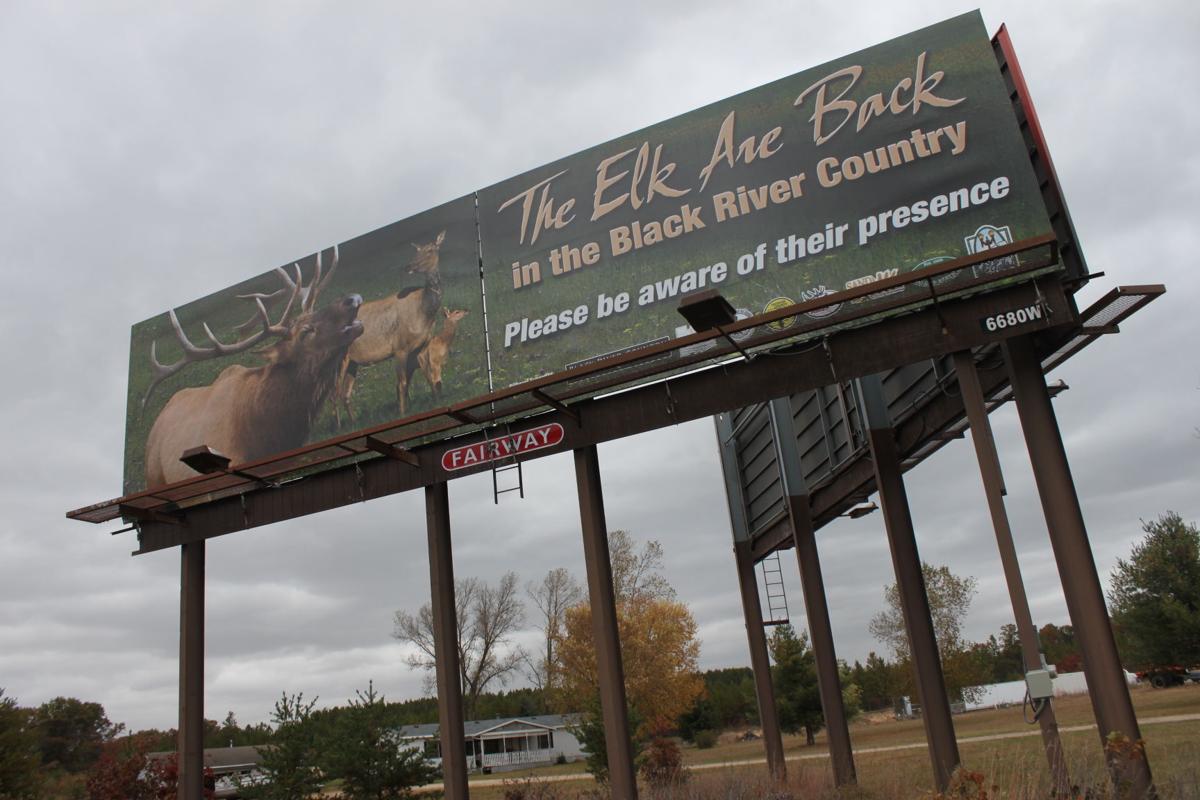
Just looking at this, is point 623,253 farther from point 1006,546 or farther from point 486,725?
point 486,725

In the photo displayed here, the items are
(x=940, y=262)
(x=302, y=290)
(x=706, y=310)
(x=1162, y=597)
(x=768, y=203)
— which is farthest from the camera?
(x=1162, y=597)

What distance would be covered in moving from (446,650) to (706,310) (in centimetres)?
669

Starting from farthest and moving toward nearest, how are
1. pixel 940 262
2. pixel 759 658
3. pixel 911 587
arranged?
pixel 759 658, pixel 911 587, pixel 940 262

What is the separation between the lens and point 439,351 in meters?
14.5

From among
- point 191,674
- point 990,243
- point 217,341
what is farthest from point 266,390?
point 990,243

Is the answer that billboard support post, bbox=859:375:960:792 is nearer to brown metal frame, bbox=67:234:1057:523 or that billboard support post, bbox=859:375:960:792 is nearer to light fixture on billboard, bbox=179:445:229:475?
brown metal frame, bbox=67:234:1057:523

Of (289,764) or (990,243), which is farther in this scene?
(289,764)

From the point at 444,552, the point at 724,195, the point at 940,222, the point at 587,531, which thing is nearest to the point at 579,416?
the point at 587,531

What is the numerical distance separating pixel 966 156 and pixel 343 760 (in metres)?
16.3

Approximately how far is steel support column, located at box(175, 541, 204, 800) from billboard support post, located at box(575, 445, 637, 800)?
8.01 meters

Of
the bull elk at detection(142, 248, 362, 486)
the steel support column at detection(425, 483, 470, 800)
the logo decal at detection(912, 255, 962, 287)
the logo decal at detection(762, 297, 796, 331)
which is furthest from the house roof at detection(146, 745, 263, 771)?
the logo decal at detection(912, 255, 962, 287)

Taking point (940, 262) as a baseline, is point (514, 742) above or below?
below

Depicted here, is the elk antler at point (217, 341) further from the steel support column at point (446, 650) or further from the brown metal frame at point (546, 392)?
the steel support column at point (446, 650)

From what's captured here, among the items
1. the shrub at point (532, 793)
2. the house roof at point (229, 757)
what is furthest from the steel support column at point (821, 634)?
the house roof at point (229, 757)
